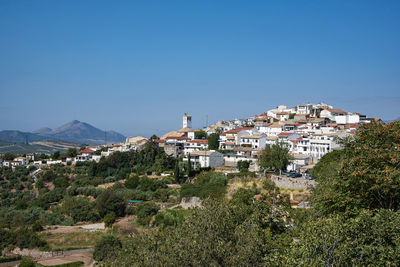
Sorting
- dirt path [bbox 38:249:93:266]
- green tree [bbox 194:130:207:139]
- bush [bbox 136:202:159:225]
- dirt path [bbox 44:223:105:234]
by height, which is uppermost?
green tree [bbox 194:130:207:139]

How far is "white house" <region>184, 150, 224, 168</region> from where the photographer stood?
54.6 meters

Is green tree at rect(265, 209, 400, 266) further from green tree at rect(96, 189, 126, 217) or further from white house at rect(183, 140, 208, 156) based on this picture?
white house at rect(183, 140, 208, 156)

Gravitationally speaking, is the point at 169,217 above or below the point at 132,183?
below

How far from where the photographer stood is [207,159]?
54.7 m

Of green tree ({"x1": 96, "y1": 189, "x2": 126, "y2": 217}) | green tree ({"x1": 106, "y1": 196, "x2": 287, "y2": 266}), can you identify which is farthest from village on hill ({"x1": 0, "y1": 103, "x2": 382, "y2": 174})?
green tree ({"x1": 106, "y1": 196, "x2": 287, "y2": 266})

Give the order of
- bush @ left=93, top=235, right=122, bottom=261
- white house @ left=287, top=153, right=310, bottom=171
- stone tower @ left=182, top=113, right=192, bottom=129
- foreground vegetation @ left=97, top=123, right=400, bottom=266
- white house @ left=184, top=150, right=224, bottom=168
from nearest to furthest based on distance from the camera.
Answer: foreground vegetation @ left=97, top=123, right=400, bottom=266, bush @ left=93, top=235, right=122, bottom=261, white house @ left=287, top=153, right=310, bottom=171, white house @ left=184, top=150, right=224, bottom=168, stone tower @ left=182, top=113, right=192, bottom=129

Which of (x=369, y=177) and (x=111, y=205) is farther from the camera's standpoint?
(x=111, y=205)

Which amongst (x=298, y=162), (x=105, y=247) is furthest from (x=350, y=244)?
(x=298, y=162)

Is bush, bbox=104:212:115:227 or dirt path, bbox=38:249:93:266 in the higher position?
bush, bbox=104:212:115:227

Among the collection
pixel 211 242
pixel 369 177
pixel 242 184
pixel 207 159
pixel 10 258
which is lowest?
pixel 10 258

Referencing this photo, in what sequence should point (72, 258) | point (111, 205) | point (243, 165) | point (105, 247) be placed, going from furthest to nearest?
point (243, 165)
point (111, 205)
point (72, 258)
point (105, 247)

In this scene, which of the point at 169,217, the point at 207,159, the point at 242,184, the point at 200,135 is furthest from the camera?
the point at 200,135

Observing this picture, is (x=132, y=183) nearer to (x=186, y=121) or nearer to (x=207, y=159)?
(x=207, y=159)

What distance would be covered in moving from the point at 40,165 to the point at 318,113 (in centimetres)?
5819
